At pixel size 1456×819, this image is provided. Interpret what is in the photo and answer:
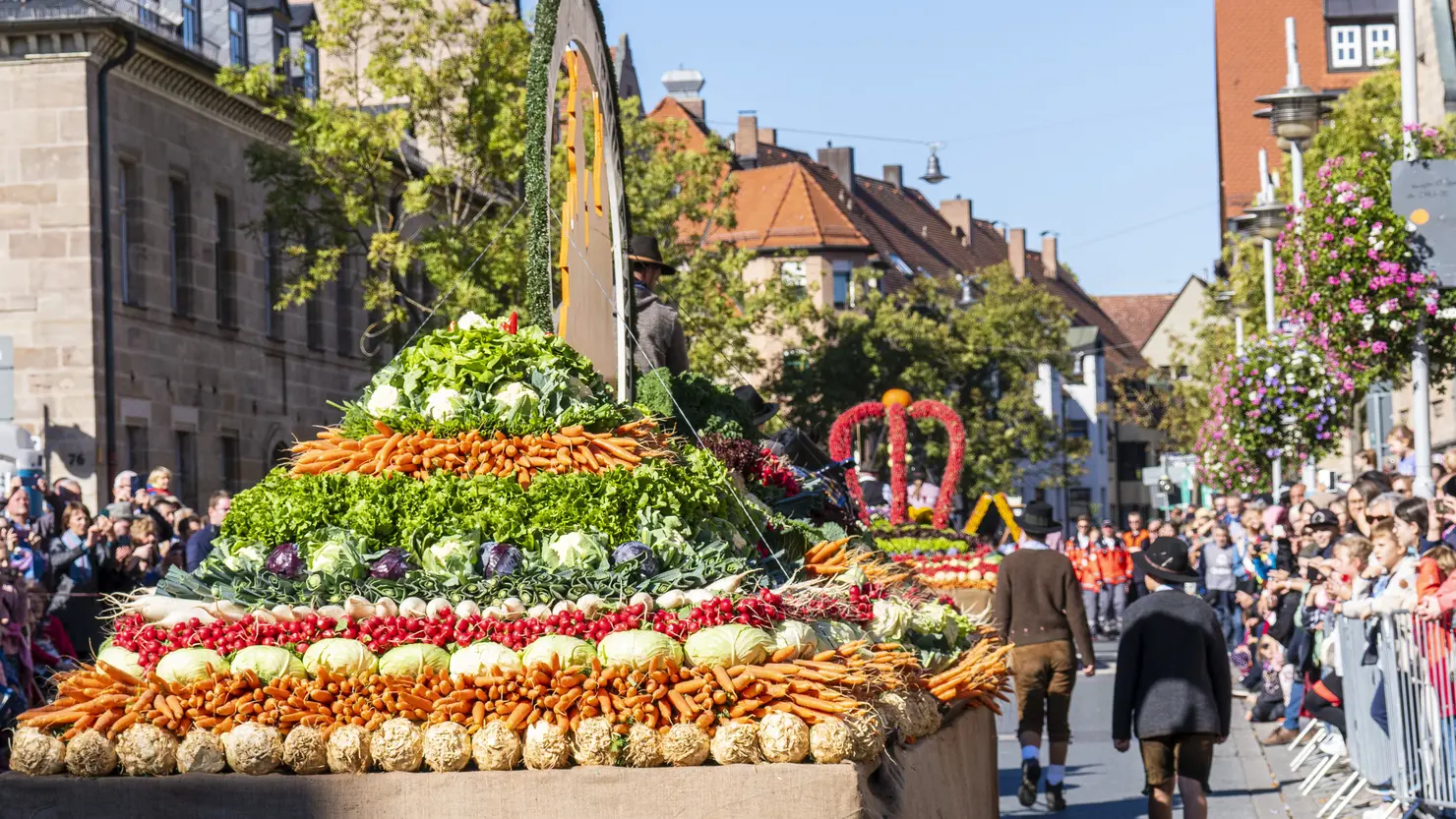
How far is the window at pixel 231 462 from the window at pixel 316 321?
195 inches

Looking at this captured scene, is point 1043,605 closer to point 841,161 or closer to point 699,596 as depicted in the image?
point 699,596

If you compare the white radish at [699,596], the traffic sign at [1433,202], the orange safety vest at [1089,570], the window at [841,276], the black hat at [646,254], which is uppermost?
the window at [841,276]

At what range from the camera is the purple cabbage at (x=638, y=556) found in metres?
7.62

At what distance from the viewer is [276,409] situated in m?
38.5

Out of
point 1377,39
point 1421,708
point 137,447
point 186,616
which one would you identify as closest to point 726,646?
point 186,616

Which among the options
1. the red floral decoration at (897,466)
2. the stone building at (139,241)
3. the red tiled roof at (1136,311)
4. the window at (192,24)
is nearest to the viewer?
the red floral decoration at (897,466)

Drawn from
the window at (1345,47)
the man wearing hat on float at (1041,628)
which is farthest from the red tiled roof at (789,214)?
the man wearing hat on float at (1041,628)

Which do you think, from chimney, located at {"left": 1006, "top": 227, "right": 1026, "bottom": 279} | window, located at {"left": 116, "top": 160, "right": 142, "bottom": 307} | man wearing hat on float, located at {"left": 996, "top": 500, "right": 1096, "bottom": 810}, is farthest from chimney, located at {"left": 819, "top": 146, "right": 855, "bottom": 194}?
man wearing hat on float, located at {"left": 996, "top": 500, "right": 1096, "bottom": 810}

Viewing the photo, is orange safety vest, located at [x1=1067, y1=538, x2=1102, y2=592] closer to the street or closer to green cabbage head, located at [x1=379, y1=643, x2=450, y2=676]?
the street

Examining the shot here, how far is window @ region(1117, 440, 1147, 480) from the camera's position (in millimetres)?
128750

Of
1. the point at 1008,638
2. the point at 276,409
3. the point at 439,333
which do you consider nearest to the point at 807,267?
the point at 276,409

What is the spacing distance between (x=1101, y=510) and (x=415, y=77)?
94.4 metres

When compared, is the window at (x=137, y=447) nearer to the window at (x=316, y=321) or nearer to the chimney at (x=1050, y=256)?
the window at (x=316, y=321)

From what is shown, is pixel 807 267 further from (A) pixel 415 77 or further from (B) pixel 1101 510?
(B) pixel 1101 510
